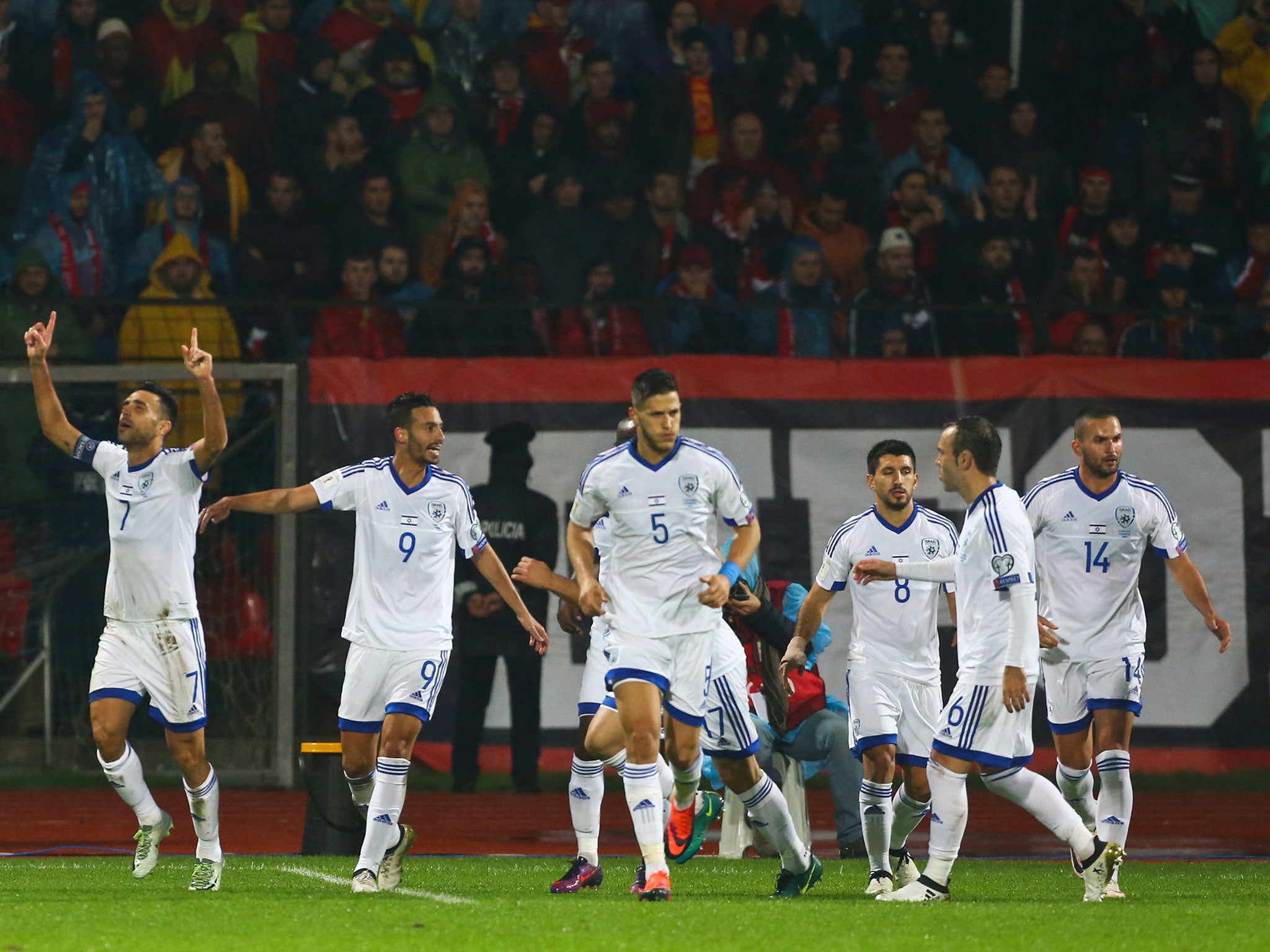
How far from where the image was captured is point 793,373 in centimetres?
1430

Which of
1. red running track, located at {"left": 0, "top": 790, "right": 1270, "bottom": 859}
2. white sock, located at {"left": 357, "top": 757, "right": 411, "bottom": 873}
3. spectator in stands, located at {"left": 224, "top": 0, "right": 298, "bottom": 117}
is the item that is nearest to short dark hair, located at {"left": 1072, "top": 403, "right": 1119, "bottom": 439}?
red running track, located at {"left": 0, "top": 790, "right": 1270, "bottom": 859}

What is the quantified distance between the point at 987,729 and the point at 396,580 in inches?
120

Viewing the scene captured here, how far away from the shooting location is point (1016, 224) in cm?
1625

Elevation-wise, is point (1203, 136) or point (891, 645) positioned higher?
point (1203, 136)

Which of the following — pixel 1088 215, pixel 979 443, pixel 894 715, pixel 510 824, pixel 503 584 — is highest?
pixel 1088 215

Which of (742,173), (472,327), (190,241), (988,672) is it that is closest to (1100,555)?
(988,672)

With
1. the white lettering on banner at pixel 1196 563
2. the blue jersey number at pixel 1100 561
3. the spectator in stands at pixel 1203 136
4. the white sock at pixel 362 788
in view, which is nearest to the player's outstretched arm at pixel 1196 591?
the blue jersey number at pixel 1100 561

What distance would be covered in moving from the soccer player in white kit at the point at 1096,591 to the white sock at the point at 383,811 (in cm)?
345

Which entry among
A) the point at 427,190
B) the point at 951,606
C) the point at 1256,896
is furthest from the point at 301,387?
the point at 1256,896

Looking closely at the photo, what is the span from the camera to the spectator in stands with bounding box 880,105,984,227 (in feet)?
55.1

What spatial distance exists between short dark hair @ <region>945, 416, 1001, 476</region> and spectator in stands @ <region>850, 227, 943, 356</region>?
5.41 meters

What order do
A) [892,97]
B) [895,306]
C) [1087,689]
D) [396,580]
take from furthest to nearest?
[892,97], [895,306], [1087,689], [396,580]

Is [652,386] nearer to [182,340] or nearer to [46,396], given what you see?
[46,396]

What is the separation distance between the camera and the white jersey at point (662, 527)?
323 inches
